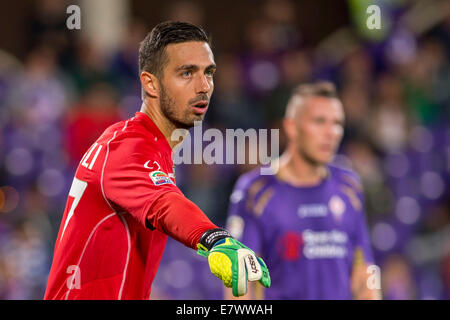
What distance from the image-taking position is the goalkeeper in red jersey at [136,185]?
272 cm

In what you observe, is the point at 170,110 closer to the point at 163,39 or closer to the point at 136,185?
the point at 163,39

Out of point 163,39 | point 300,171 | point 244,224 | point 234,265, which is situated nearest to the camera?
point 234,265

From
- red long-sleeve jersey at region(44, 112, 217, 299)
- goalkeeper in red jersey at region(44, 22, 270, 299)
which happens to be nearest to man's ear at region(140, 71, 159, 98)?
goalkeeper in red jersey at region(44, 22, 270, 299)

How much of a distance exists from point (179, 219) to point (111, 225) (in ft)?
1.89

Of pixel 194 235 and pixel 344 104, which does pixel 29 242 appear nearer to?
pixel 344 104

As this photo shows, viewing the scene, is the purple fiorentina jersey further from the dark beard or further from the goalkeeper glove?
the goalkeeper glove

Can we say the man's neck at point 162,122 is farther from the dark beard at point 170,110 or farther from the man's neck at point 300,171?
the man's neck at point 300,171

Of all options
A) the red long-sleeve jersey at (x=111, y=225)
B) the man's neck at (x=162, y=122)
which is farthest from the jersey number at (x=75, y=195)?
the man's neck at (x=162, y=122)

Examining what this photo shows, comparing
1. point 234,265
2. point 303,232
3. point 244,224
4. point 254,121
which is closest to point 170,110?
point 234,265

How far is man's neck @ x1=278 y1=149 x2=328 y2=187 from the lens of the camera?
5320 mm

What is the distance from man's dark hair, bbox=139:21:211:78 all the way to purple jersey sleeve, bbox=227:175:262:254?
6.63 feet

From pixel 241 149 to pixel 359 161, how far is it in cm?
164

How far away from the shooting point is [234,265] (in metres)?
2.26

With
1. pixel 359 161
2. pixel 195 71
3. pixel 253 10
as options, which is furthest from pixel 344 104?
pixel 195 71
